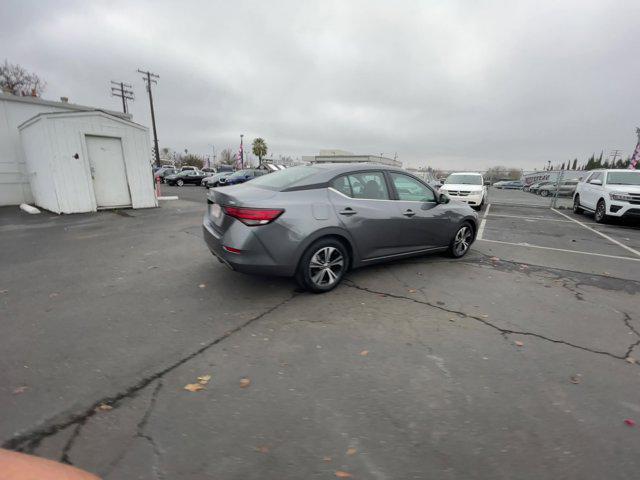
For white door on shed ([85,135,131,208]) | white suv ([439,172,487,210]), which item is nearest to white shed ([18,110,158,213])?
white door on shed ([85,135,131,208])

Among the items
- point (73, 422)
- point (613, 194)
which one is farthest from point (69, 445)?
point (613, 194)

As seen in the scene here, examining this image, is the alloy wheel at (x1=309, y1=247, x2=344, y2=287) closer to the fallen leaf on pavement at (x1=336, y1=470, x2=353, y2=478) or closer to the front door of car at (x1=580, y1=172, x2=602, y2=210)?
the fallen leaf on pavement at (x1=336, y1=470, x2=353, y2=478)

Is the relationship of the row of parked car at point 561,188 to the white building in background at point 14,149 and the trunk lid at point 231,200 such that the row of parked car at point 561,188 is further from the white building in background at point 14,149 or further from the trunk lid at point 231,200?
the white building in background at point 14,149

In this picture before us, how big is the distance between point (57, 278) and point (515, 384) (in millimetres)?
5633

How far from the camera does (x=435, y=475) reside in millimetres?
1814

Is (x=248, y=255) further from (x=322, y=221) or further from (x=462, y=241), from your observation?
(x=462, y=241)

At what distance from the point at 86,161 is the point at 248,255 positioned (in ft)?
30.4

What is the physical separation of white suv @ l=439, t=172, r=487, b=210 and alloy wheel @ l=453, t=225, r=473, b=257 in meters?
6.76

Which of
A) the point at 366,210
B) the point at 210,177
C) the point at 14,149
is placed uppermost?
the point at 14,149

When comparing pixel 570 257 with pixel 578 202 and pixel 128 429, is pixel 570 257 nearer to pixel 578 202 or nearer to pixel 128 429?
pixel 128 429

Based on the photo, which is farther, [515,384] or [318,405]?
[515,384]

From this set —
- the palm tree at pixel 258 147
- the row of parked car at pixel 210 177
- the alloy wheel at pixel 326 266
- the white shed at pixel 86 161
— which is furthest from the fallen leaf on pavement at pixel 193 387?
the palm tree at pixel 258 147

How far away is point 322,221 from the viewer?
3.89m

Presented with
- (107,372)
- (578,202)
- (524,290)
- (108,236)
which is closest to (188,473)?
(107,372)
